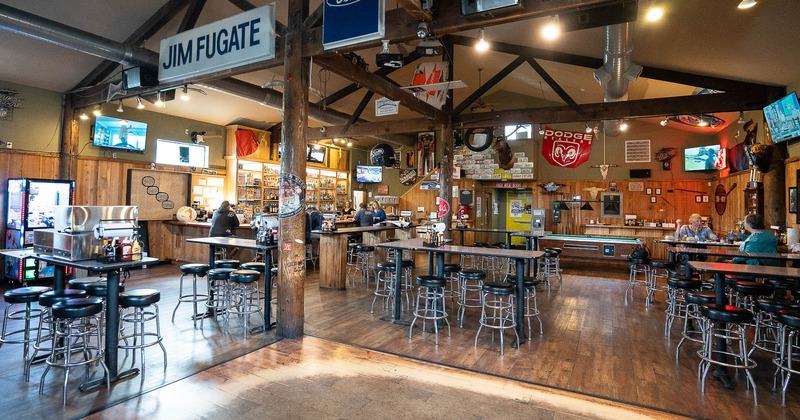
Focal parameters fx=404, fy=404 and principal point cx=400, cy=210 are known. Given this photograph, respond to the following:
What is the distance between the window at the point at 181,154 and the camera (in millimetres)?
9266

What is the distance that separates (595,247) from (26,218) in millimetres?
11141

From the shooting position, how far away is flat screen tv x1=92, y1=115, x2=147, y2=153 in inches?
323

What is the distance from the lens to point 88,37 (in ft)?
16.8

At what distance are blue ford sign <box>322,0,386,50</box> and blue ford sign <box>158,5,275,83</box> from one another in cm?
65

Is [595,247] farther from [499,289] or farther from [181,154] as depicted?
[181,154]

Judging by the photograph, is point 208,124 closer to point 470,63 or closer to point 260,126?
point 260,126

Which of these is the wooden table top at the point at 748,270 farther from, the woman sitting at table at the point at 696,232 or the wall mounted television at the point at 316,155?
the wall mounted television at the point at 316,155

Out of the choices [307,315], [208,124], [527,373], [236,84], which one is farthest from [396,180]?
[527,373]

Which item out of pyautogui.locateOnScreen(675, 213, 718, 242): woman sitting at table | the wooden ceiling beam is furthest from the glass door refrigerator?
pyautogui.locateOnScreen(675, 213, 718, 242): woman sitting at table

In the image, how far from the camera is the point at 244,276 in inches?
175

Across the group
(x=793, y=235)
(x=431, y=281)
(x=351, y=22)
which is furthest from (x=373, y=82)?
(x=793, y=235)

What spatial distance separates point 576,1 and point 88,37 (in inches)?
224

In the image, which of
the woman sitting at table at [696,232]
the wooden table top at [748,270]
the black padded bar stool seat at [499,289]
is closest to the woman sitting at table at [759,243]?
the wooden table top at [748,270]

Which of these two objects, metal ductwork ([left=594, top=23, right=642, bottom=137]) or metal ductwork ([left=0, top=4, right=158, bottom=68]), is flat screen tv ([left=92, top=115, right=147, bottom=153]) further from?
metal ductwork ([left=594, top=23, right=642, bottom=137])
